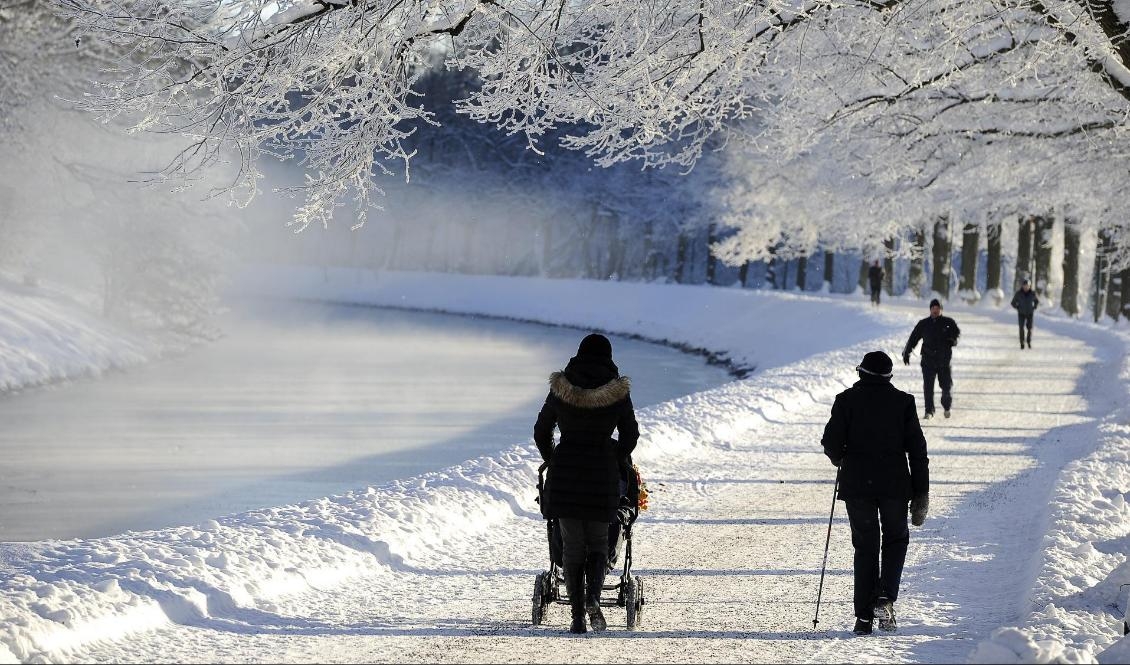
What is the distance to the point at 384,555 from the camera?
10133 millimetres

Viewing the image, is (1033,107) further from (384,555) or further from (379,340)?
(379,340)

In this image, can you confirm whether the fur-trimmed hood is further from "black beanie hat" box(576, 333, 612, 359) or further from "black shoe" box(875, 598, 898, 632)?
"black shoe" box(875, 598, 898, 632)

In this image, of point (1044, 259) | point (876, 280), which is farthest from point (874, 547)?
point (1044, 259)

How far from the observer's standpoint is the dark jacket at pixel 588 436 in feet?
25.1

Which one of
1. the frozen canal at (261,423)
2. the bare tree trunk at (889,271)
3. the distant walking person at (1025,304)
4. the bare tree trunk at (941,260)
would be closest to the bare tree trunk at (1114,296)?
the bare tree trunk at (941,260)

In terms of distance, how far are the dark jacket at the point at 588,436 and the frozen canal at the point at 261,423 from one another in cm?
849

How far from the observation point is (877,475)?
8.07 metres

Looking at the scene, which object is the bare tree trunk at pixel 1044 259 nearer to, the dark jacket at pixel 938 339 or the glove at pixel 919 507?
the dark jacket at pixel 938 339

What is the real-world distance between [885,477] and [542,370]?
2902 cm

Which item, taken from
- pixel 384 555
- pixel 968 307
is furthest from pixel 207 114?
pixel 968 307

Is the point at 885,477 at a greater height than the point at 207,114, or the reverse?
the point at 207,114

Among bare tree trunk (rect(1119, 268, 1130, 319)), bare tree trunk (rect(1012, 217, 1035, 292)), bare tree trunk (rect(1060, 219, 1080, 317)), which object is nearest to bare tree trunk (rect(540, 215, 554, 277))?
bare tree trunk (rect(1012, 217, 1035, 292))

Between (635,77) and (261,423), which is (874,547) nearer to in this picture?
(635,77)

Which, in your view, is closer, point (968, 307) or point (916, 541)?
point (916, 541)
